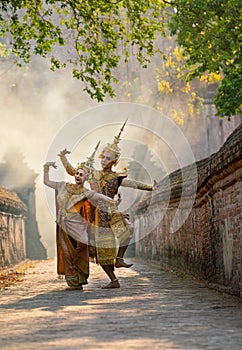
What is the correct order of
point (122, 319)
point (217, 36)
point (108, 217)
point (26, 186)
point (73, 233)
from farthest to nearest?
point (26, 186), point (217, 36), point (108, 217), point (73, 233), point (122, 319)

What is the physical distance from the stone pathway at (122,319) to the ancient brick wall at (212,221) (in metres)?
0.56

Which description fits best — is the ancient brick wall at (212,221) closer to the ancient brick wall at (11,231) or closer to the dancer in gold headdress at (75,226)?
the dancer in gold headdress at (75,226)

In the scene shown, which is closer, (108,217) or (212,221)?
(212,221)

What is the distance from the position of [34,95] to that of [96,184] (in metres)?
44.9

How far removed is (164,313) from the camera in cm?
741

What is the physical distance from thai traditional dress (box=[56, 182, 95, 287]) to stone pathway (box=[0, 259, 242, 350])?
36 centimetres

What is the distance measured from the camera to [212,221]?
11422mm

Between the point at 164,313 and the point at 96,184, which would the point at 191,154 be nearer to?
the point at 96,184

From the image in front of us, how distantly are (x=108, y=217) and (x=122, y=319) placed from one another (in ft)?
16.2

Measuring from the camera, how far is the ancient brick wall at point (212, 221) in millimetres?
9312

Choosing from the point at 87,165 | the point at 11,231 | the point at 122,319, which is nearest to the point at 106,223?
the point at 87,165

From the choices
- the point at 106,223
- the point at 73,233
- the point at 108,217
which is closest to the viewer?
the point at 73,233

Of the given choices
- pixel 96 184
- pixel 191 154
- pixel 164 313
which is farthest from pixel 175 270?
pixel 191 154

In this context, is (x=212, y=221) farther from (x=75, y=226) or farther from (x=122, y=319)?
(x=122, y=319)
